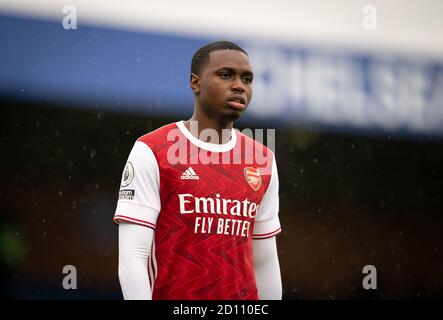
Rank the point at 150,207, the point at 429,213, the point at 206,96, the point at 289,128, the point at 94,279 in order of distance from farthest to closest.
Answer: the point at 429,213 < the point at 289,128 < the point at 94,279 < the point at 206,96 < the point at 150,207

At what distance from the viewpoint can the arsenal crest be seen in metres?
3.25

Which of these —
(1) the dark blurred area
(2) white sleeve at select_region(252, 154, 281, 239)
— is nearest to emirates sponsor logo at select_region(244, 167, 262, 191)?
(2) white sleeve at select_region(252, 154, 281, 239)

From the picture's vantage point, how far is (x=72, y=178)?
20.6ft

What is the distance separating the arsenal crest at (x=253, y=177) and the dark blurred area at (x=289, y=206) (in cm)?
321

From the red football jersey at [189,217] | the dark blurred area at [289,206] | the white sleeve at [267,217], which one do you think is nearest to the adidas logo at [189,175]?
the red football jersey at [189,217]

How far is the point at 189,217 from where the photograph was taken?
306 centimetres

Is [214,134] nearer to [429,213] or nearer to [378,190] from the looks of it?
[378,190]

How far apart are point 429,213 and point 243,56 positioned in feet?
16.8

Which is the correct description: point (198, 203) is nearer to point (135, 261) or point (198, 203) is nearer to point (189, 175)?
point (189, 175)

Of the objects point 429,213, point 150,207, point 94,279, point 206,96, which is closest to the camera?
point 150,207

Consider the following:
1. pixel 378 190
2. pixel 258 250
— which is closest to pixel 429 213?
pixel 378 190

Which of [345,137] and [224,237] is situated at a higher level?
[345,137]

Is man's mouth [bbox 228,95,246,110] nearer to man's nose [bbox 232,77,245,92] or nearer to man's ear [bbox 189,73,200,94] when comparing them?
man's nose [bbox 232,77,245,92]

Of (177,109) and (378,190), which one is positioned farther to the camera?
(378,190)
